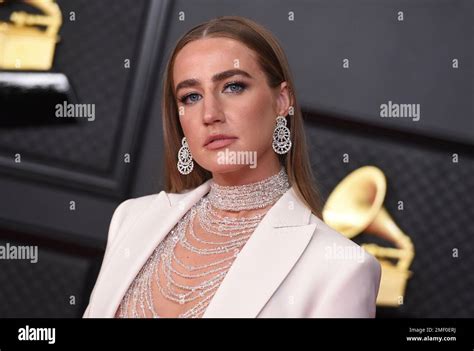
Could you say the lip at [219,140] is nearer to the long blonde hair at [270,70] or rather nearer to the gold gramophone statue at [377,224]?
the long blonde hair at [270,70]

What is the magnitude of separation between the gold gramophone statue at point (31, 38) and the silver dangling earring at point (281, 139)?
3.10 feet

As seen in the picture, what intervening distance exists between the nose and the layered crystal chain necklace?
6.7 inches

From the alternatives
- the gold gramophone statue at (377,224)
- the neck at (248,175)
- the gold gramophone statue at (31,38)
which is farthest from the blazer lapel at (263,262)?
the gold gramophone statue at (31,38)

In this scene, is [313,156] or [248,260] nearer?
[248,260]

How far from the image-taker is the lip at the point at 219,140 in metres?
1.70

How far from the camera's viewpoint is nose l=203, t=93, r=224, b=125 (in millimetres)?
1697

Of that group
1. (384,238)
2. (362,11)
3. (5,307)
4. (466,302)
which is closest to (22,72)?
(5,307)

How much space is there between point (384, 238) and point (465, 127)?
0.45 m

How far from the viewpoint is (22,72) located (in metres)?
2.31

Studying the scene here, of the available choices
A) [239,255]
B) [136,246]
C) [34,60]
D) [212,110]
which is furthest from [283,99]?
[34,60]

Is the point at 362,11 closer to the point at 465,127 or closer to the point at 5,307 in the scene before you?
the point at 465,127

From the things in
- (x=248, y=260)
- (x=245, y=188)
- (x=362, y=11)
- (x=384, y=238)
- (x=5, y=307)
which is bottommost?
(x=5, y=307)

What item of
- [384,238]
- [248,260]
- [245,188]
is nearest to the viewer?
[248,260]

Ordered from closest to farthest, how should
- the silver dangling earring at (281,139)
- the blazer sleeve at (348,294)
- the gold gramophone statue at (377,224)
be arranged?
the blazer sleeve at (348,294)
the silver dangling earring at (281,139)
the gold gramophone statue at (377,224)
